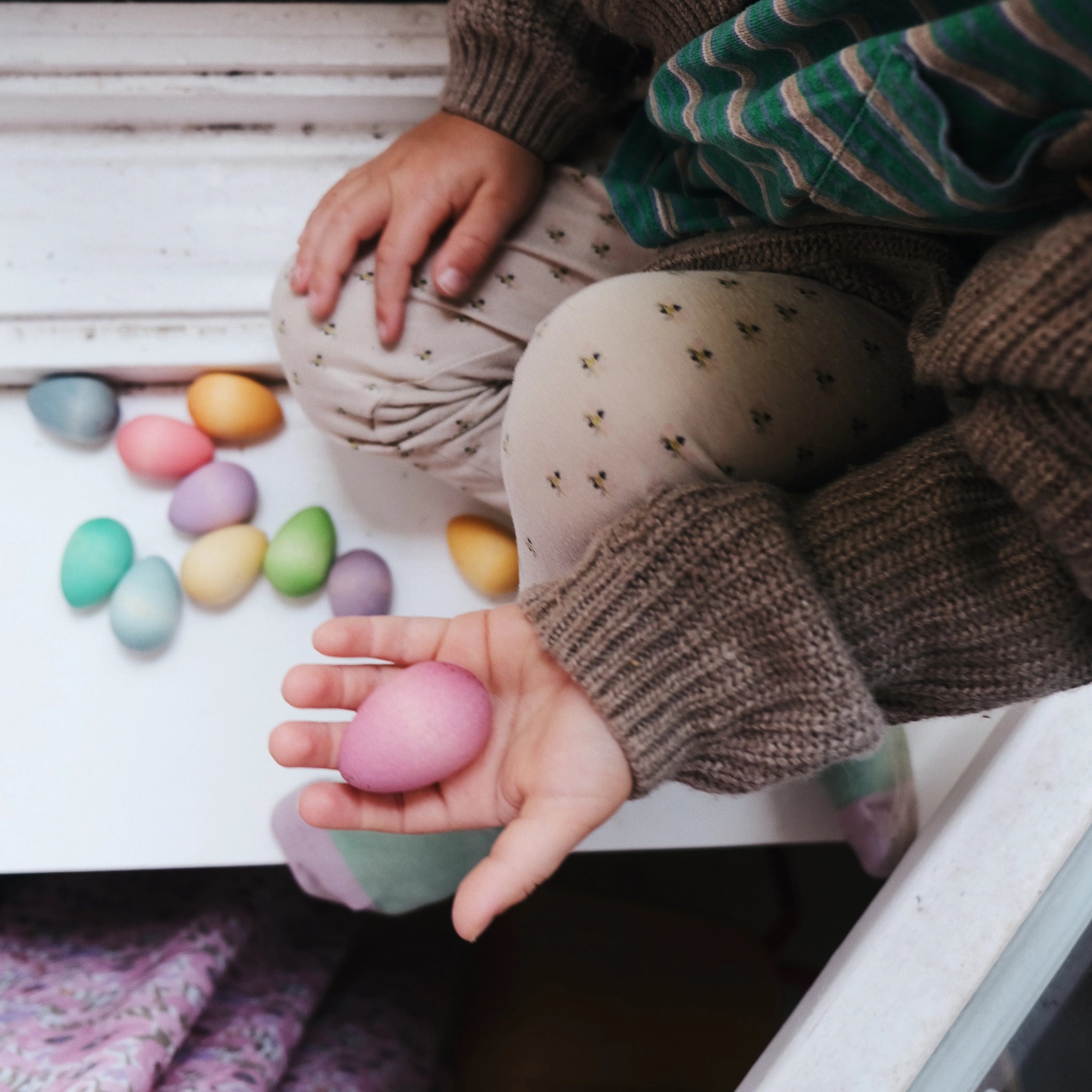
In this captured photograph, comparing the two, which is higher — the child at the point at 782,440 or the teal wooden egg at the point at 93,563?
the child at the point at 782,440

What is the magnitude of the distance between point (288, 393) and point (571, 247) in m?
0.34

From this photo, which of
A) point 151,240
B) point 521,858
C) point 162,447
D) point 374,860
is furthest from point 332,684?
point 151,240

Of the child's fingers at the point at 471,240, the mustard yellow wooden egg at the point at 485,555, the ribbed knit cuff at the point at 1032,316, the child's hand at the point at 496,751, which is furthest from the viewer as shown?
the mustard yellow wooden egg at the point at 485,555

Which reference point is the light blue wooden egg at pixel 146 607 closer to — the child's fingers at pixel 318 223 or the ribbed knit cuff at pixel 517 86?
the child's fingers at pixel 318 223

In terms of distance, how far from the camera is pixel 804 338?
528mm

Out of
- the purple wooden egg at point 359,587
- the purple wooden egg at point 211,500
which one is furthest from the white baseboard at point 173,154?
the purple wooden egg at point 359,587

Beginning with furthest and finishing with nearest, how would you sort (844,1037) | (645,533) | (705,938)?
(705,938), (844,1037), (645,533)

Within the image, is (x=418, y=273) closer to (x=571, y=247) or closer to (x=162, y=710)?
(x=571, y=247)

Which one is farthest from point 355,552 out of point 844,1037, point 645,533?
point 844,1037

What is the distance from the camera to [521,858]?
433 mm

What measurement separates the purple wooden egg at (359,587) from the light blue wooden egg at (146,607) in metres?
0.14

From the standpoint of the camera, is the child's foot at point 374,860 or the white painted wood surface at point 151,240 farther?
the white painted wood surface at point 151,240

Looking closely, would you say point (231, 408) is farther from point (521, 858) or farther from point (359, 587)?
point (521, 858)

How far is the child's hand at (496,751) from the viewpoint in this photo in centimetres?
45
